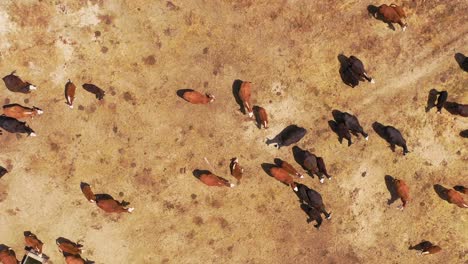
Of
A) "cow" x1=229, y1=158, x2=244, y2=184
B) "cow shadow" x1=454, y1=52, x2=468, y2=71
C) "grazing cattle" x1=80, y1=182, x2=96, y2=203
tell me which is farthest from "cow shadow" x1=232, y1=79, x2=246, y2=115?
"cow shadow" x1=454, y1=52, x2=468, y2=71

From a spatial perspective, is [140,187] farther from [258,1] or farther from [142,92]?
[258,1]

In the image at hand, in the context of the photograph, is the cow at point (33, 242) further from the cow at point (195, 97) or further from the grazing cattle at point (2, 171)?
the cow at point (195, 97)

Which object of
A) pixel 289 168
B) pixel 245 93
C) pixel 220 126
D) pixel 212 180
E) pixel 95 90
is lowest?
pixel 212 180

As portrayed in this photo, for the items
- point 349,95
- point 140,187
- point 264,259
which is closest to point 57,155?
point 140,187

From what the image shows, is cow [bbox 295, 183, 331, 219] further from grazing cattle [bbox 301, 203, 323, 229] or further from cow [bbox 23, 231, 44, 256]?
cow [bbox 23, 231, 44, 256]

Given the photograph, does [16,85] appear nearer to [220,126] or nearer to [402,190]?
[220,126]

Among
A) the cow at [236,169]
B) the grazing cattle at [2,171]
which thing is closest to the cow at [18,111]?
the grazing cattle at [2,171]

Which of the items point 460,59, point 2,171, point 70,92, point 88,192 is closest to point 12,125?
point 2,171
